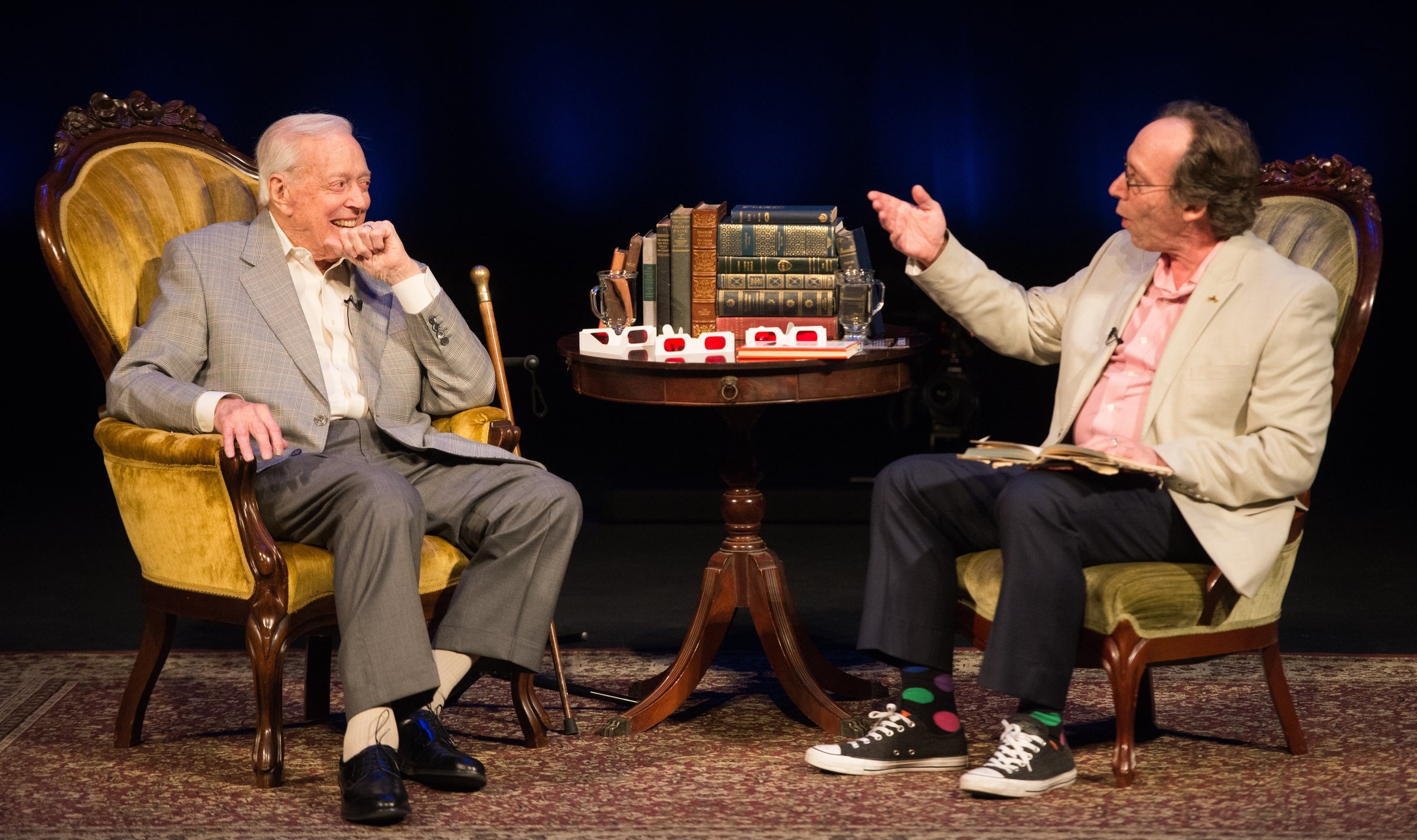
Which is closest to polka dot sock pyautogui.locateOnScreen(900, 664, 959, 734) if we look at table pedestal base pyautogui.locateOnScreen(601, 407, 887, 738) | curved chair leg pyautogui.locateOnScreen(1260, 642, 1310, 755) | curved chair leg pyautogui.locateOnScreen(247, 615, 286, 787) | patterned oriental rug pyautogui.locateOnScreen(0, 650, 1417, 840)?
patterned oriental rug pyautogui.locateOnScreen(0, 650, 1417, 840)

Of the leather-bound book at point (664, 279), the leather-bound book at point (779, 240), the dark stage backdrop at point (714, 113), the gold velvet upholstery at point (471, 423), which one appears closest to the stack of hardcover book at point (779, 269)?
the leather-bound book at point (779, 240)

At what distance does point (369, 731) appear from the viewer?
8.77 feet

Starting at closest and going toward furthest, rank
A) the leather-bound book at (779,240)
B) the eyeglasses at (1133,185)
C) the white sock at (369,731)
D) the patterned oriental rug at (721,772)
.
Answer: the patterned oriental rug at (721,772)
the white sock at (369,731)
the eyeglasses at (1133,185)
the leather-bound book at (779,240)

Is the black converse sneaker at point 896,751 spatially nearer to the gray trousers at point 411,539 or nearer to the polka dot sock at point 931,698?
the polka dot sock at point 931,698

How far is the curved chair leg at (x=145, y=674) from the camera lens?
2984 mm

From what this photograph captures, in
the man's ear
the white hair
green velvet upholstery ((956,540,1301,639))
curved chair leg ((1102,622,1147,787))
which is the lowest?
curved chair leg ((1102,622,1147,787))

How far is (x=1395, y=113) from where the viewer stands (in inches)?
240

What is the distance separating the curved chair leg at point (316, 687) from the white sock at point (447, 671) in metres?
0.40

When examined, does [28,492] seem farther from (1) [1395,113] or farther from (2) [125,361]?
(1) [1395,113]

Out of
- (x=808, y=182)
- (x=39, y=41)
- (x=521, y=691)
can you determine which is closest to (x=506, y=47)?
(x=808, y=182)

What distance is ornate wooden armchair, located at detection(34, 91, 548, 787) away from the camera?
108 inches

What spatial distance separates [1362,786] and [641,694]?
1.38 metres

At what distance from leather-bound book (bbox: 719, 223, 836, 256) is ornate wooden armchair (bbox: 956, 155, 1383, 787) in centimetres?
68

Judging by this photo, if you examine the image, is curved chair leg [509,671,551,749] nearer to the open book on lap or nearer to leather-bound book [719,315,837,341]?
leather-bound book [719,315,837,341]
